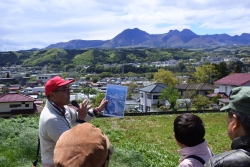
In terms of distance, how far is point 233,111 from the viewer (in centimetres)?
156

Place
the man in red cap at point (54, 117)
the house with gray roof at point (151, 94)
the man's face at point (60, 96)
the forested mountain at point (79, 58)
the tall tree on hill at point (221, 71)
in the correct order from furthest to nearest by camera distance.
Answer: the forested mountain at point (79, 58) < the tall tree on hill at point (221, 71) < the house with gray roof at point (151, 94) < the man's face at point (60, 96) < the man in red cap at point (54, 117)

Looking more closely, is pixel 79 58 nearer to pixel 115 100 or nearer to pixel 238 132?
pixel 115 100

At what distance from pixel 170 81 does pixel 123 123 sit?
25433 mm

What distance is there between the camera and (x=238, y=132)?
1549mm

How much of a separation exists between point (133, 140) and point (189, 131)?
705 cm

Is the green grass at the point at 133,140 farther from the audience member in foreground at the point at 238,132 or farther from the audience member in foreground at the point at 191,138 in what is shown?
the audience member in foreground at the point at 238,132

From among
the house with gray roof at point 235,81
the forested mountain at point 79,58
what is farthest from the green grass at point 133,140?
the forested mountain at point 79,58

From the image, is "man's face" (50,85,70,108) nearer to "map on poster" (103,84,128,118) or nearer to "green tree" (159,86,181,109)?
"map on poster" (103,84,128,118)

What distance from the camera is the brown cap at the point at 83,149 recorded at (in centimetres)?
125

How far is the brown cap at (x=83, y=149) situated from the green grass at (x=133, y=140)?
3.57 metres

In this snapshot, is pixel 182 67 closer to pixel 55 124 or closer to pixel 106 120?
pixel 106 120

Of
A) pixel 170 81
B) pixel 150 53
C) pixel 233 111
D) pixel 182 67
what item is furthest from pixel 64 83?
pixel 150 53

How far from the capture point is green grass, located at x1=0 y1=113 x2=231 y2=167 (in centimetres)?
512

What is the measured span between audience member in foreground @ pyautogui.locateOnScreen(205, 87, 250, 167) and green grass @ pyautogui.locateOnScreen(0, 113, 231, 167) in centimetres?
355
